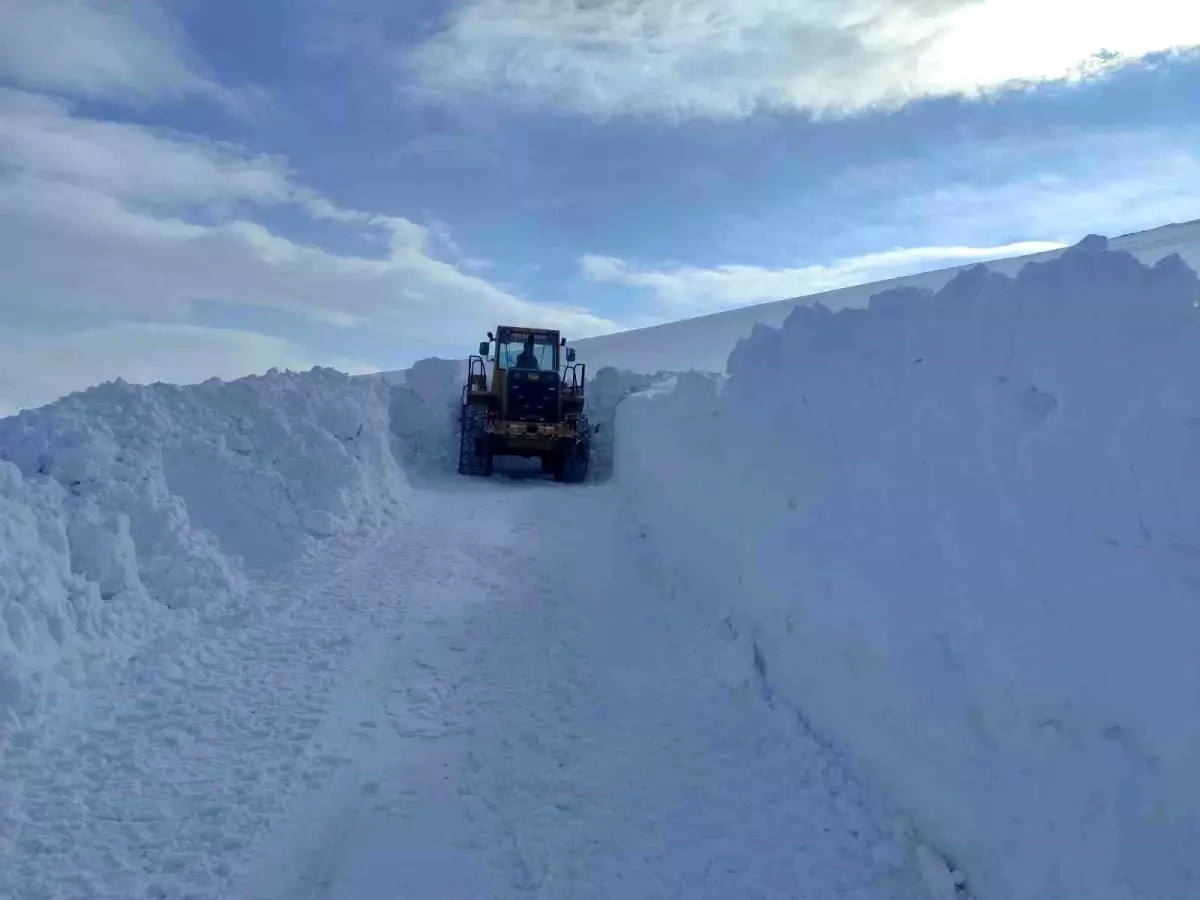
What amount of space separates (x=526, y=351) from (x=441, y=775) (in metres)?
15.7

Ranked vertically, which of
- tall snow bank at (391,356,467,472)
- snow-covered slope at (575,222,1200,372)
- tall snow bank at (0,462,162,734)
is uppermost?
snow-covered slope at (575,222,1200,372)

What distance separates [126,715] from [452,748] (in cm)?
205

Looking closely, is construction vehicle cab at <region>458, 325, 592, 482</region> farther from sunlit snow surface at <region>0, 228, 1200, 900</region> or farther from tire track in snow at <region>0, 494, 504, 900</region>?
tire track in snow at <region>0, 494, 504, 900</region>

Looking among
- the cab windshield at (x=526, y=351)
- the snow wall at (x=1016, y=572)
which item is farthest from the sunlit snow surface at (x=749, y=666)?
the cab windshield at (x=526, y=351)

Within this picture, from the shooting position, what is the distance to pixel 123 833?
4.20 meters

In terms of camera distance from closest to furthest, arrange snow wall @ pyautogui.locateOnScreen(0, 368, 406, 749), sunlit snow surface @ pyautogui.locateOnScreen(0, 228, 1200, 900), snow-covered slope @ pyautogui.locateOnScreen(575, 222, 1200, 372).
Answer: sunlit snow surface @ pyautogui.locateOnScreen(0, 228, 1200, 900) → snow wall @ pyautogui.locateOnScreen(0, 368, 406, 749) → snow-covered slope @ pyautogui.locateOnScreen(575, 222, 1200, 372)

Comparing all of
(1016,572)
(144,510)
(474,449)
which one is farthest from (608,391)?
(1016,572)

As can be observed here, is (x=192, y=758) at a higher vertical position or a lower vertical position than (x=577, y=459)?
lower

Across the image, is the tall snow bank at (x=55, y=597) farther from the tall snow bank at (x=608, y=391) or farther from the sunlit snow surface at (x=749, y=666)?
the tall snow bank at (x=608, y=391)

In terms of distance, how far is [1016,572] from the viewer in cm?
385

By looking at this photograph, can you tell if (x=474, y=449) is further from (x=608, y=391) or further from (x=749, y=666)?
(x=749, y=666)

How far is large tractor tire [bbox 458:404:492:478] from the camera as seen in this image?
1888cm

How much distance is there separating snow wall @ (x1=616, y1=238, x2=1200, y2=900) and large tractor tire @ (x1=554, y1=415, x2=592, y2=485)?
1260 centimetres

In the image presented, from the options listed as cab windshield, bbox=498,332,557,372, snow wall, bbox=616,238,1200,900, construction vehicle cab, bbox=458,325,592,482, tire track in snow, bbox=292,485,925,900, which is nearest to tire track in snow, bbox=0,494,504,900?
tire track in snow, bbox=292,485,925,900
